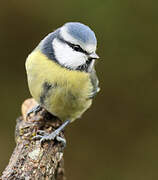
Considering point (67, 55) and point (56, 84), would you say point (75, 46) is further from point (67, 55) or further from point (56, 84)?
point (56, 84)

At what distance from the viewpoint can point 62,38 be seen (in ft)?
5.81

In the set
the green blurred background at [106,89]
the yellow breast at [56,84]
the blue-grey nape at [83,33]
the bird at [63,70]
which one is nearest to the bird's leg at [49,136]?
the bird at [63,70]

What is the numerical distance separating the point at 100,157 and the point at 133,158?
9.1 inches

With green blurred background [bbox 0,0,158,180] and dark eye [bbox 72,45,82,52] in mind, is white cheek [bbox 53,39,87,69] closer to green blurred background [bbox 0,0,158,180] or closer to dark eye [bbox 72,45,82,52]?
dark eye [bbox 72,45,82,52]

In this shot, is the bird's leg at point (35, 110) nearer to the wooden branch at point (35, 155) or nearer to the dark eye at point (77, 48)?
the wooden branch at point (35, 155)

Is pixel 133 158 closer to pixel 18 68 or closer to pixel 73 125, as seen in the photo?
pixel 73 125

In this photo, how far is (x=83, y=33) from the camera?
1688mm

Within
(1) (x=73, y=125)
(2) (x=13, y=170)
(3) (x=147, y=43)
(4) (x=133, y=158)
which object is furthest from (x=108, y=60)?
(2) (x=13, y=170)

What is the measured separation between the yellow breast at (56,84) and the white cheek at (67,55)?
0.10 feet

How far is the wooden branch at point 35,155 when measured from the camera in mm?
1561

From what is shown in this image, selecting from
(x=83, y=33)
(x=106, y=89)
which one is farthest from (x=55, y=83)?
(x=106, y=89)

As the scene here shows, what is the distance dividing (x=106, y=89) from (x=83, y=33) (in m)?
1.16

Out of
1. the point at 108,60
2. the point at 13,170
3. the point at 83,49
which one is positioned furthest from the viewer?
the point at 108,60

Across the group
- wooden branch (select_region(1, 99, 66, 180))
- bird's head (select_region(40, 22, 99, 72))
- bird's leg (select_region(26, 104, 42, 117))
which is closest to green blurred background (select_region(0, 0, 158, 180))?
bird's leg (select_region(26, 104, 42, 117))
